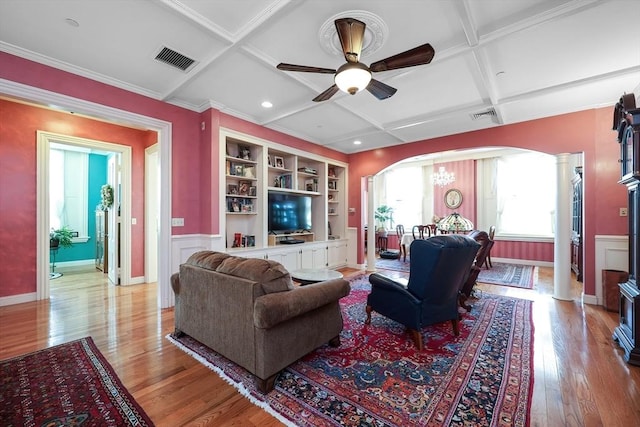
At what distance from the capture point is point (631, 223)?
2.65 m

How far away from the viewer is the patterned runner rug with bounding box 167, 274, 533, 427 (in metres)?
1.69

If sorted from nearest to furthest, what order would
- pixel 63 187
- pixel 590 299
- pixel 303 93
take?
pixel 303 93 → pixel 590 299 → pixel 63 187

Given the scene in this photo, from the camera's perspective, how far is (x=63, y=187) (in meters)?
6.51

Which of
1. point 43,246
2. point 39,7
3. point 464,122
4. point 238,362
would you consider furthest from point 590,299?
point 43,246

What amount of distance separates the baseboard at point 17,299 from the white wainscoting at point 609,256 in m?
7.99

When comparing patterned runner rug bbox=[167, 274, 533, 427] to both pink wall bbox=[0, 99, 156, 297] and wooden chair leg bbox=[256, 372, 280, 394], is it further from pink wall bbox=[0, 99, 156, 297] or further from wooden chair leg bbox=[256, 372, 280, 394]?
pink wall bbox=[0, 99, 156, 297]

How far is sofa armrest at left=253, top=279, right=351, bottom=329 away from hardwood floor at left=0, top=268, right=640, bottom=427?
1.89ft

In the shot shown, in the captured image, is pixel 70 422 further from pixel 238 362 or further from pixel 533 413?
pixel 533 413

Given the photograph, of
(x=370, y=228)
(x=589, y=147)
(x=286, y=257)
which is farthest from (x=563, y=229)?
(x=286, y=257)

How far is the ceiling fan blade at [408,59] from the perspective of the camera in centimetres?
202

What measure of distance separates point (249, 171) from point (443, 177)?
553 cm

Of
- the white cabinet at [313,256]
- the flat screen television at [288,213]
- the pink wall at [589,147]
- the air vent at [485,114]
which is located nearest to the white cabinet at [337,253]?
the white cabinet at [313,256]

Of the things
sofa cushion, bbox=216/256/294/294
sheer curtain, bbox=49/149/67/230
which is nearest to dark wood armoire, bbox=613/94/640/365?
sofa cushion, bbox=216/256/294/294

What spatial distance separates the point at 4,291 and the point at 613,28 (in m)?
7.44
